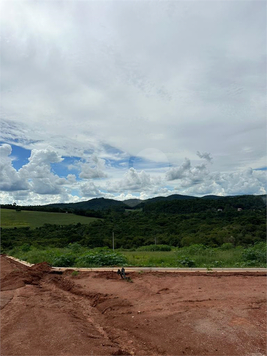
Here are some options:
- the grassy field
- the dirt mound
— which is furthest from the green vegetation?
the dirt mound

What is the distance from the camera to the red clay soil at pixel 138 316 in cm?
418

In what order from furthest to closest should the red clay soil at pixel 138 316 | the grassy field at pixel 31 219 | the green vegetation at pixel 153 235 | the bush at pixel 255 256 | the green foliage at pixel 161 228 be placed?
the grassy field at pixel 31 219, the green foliage at pixel 161 228, the green vegetation at pixel 153 235, the bush at pixel 255 256, the red clay soil at pixel 138 316

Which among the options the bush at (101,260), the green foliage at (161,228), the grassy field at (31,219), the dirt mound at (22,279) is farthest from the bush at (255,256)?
the grassy field at (31,219)

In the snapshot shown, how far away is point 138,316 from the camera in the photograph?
5.40m

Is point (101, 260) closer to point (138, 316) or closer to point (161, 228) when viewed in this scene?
point (138, 316)

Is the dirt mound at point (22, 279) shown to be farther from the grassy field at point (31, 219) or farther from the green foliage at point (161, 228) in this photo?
the grassy field at point (31, 219)

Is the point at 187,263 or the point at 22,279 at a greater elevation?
the point at 22,279

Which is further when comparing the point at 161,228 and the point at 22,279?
the point at 161,228

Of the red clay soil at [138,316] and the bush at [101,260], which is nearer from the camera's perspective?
the red clay soil at [138,316]

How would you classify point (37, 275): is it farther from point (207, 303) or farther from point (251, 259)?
point (251, 259)

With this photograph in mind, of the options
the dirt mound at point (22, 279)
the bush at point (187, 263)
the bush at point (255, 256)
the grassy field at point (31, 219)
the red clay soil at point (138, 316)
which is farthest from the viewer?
the grassy field at point (31, 219)

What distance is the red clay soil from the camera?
418 centimetres

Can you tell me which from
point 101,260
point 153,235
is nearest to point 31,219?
point 153,235

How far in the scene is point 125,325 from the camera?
503 centimetres
